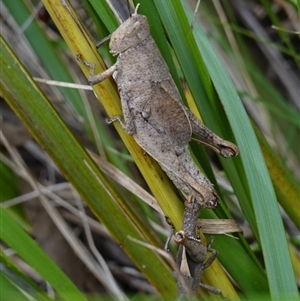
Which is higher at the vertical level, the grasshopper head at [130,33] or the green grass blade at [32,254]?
the grasshopper head at [130,33]

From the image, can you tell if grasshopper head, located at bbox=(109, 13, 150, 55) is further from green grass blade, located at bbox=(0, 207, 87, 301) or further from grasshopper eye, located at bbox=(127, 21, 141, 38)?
green grass blade, located at bbox=(0, 207, 87, 301)

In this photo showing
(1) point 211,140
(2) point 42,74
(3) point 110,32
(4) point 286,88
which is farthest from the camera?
(4) point 286,88

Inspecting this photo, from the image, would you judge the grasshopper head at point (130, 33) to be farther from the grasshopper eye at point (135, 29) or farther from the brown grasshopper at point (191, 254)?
the brown grasshopper at point (191, 254)

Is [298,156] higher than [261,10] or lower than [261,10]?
lower

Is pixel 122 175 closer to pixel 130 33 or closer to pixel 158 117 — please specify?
pixel 158 117

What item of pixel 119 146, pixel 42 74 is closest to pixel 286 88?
pixel 119 146

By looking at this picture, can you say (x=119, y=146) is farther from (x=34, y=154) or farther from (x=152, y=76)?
(x=152, y=76)

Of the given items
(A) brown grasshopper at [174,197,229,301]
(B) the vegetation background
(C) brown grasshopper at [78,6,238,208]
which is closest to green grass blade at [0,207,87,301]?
(B) the vegetation background

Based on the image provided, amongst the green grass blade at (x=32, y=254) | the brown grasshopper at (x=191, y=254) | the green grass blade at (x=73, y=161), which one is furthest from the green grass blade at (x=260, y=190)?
the green grass blade at (x=32, y=254)
